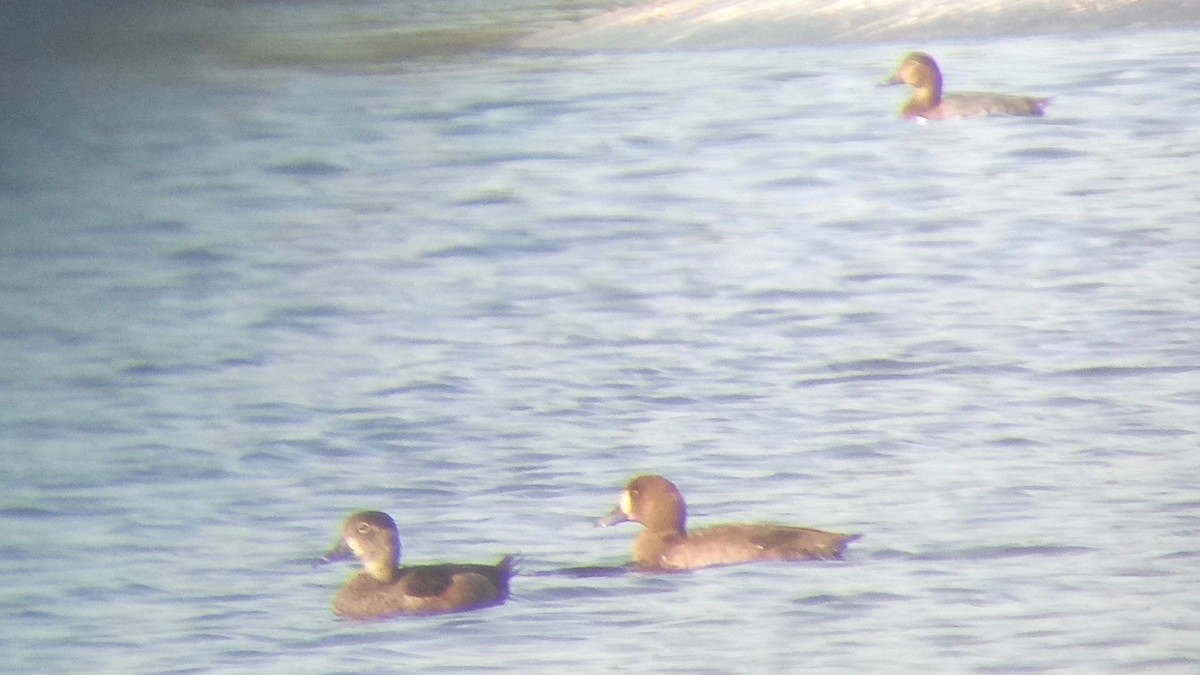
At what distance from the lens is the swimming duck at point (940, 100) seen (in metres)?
14.4

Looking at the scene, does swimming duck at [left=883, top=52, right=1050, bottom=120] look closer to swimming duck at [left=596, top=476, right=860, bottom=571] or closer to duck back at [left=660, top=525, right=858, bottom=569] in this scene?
swimming duck at [left=596, top=476, right=860, bottom=571]

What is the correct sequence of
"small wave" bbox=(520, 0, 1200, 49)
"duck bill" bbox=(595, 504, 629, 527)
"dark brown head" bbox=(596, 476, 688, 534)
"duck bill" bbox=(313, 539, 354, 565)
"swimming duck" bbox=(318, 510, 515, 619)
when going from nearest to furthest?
"swimming duck" bbox=(318, 510, 515, 619)
"duck bill" bbox=(313, 539, 354, 565)
"dark brown head" bbox=(596, 476, 688, 534)
"duck bill" bbox=(595, 504, 629, 527)
"small wave" bbox=(520, 0, 1200, 49)

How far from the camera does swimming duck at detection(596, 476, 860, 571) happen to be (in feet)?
21.6

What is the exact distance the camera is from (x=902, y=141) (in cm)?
1491

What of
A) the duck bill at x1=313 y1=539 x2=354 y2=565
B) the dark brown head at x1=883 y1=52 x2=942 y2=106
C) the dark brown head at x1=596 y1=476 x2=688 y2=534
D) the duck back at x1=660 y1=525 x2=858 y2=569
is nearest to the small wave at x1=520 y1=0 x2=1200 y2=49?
the dark brown head at x1=883 y1=52 x2=942 y2=106

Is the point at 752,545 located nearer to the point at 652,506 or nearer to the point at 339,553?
the point at 652,506

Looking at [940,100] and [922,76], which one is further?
[940,100]

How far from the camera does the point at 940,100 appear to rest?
48.1 feet

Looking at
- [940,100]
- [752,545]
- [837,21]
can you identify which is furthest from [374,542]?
[837,21]

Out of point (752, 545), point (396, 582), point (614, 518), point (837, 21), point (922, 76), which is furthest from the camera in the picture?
point (837, 21)

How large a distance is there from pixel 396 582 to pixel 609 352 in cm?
316

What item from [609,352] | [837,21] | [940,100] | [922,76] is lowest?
[609,352]

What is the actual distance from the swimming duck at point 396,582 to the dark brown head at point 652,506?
0.42m

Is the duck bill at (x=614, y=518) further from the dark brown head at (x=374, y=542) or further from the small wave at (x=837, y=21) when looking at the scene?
the small wave at (x=837, y=21)
